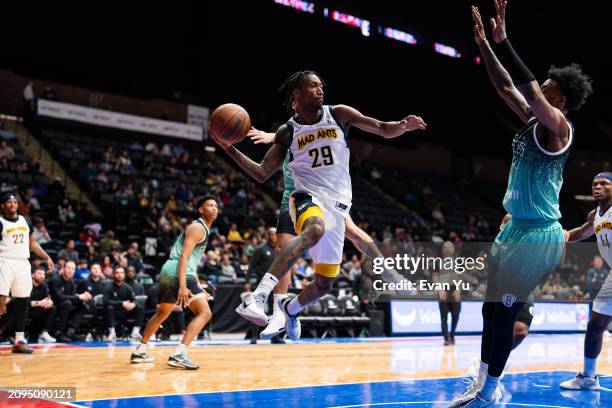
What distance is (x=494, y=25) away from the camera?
176 inches

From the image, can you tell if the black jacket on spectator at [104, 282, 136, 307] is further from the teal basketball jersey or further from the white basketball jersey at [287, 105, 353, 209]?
the teal basketball jersey

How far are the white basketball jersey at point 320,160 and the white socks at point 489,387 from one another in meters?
1.67

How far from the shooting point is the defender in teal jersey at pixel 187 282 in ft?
26.1

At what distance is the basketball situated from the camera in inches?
229

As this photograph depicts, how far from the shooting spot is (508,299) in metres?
4.62

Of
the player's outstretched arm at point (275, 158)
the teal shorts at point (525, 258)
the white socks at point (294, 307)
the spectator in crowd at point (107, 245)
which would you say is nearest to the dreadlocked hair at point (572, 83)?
the teal shorts at point (525, 258)

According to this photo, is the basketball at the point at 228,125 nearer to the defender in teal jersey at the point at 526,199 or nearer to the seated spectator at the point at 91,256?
the defender in teal jersey at the point at 526,199

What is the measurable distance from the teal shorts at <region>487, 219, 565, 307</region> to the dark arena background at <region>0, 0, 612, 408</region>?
0.10 feet

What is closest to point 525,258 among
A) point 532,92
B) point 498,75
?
point 532,92

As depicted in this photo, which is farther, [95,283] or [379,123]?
[95,283]

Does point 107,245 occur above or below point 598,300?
above

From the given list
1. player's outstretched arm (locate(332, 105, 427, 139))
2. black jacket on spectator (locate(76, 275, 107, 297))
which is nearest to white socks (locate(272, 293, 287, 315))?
player's outstretched arm (locate(332, 105, 427, 139))

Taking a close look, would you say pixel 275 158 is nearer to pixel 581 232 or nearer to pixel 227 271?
pixel 581 232

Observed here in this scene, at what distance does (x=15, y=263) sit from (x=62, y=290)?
2.31 meters
